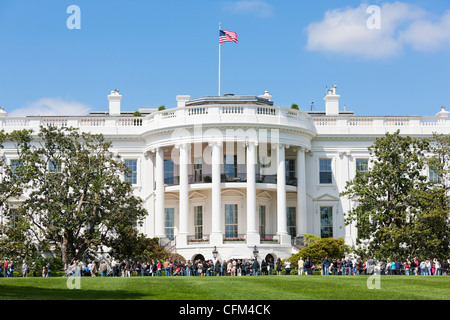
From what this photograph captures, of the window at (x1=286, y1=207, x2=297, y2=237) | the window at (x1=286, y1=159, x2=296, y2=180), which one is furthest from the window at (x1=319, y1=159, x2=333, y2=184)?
the window at (x1=286, y1=207, x2=297, y2=237)

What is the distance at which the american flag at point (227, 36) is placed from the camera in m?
58.7

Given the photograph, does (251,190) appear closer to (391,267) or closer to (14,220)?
(391,267)

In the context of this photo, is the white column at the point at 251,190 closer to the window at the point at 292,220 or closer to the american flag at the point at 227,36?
the window at the point at 292,220

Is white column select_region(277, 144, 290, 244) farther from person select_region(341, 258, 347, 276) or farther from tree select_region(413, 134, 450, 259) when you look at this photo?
tree select_region(413, 134, 450, 259)

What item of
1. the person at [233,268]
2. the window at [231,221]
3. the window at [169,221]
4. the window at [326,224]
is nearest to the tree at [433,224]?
the person at [233,268]

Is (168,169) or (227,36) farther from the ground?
(227,36)

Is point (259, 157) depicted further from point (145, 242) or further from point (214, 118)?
point (145, 242)

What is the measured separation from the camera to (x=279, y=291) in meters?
27.2

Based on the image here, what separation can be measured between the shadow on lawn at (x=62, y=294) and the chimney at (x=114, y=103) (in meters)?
38.5

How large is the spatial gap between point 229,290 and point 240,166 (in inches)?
1208

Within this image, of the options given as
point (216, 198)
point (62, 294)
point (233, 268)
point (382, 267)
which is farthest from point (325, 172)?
point (62, 294)

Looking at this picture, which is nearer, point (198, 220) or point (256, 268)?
point (256, 268)

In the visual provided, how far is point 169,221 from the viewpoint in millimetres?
60031
